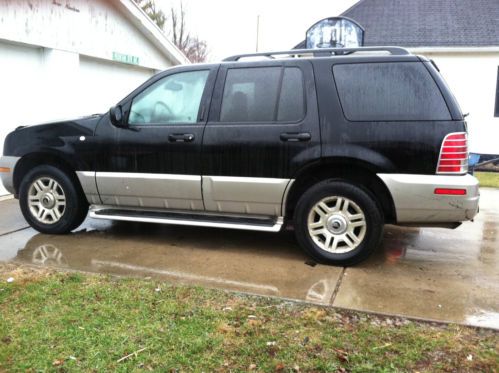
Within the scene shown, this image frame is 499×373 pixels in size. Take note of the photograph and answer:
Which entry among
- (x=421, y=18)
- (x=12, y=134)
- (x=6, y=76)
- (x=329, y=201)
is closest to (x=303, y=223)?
(x=329, y=201)

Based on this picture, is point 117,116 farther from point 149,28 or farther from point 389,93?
point 149,28

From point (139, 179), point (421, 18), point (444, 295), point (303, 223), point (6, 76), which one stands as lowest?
point (444, 295)

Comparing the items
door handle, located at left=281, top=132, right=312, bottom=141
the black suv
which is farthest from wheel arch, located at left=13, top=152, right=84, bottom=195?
door handle, located at left=281, top=132, right=312, bottom=141

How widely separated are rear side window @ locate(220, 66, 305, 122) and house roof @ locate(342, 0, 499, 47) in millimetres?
11732

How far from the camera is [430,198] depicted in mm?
4070

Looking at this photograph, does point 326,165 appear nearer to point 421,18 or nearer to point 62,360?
point 62,360

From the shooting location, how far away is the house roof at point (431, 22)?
14547 millimetres

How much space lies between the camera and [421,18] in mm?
15523

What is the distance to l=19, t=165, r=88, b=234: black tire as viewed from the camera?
17.3ft

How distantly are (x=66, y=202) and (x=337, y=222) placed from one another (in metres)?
3.06

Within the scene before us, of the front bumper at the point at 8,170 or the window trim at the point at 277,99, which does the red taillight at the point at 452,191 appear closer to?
the window trim at the point at 277,99

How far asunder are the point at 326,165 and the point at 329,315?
154 centimetres

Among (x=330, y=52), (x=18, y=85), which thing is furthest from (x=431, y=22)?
(x=18, y=85)

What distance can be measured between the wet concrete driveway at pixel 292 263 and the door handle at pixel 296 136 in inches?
47.9
